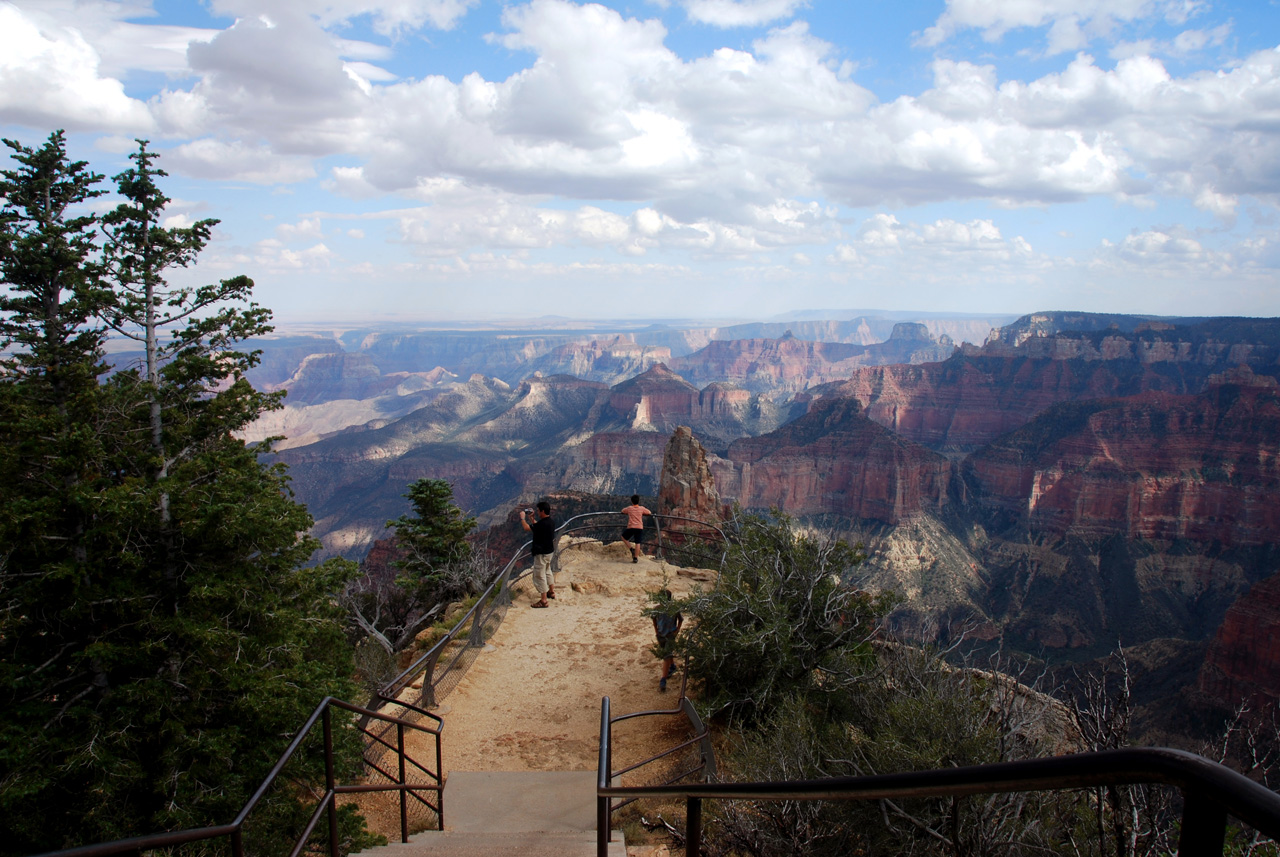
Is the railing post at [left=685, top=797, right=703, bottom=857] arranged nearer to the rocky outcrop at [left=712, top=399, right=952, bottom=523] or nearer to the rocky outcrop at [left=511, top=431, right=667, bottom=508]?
the rocky outcrop at [left=712, top=399, right=952, bottom=523]

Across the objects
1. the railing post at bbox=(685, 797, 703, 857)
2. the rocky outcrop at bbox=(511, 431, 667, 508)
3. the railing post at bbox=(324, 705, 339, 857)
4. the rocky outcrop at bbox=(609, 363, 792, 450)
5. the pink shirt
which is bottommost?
the rocky outcrop at bbox=(511, 431, 667, 508)

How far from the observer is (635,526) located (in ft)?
57.4

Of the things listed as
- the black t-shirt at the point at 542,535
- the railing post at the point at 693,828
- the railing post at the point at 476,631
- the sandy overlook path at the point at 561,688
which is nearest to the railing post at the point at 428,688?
the sandy overlook path at the point at 561,688

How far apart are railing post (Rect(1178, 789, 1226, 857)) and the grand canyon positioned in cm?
2220

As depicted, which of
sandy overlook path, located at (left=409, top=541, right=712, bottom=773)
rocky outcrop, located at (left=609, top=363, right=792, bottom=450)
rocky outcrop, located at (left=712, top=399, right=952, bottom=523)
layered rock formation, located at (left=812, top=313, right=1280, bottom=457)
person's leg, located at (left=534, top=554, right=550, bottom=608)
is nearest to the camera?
sandy overlook path, located at (left=409, top=541, right=712, bottom=773)

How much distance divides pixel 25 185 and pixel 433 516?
1614cm

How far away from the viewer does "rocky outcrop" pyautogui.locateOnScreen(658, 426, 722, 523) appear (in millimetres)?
33594

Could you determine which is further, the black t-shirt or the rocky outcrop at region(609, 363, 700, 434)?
the rocky outcrop at region(609, 363, 700, 434)

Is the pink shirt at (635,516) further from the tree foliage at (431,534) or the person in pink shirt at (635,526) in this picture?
the tree foliage at (431,534)

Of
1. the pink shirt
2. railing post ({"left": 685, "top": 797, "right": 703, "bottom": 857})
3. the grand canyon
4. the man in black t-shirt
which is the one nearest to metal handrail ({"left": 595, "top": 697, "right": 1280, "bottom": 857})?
railing post ({"left": 685, "top": 797, "right": 703, "bottom": 857})

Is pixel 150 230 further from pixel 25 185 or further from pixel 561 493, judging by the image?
pixel 561 493

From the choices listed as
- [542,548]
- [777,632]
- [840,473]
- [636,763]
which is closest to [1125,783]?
[636,763]

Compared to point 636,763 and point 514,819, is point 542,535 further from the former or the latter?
point 514,819

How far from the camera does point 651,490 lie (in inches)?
4269
